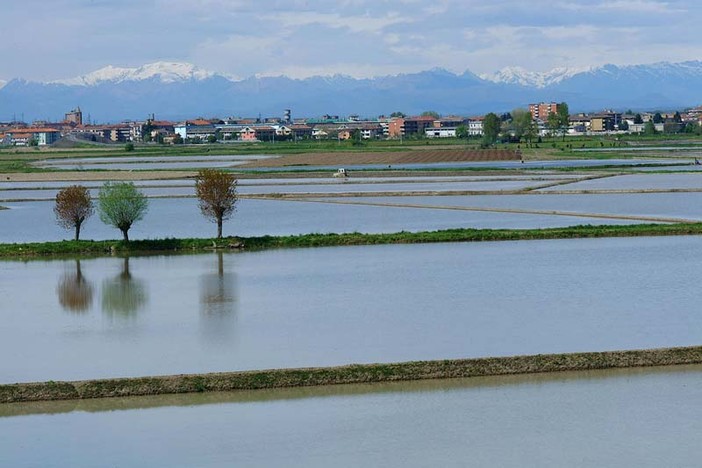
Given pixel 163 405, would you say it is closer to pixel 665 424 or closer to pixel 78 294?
pixel 665 424

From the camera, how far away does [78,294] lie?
13836 mm

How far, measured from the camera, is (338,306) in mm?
12453

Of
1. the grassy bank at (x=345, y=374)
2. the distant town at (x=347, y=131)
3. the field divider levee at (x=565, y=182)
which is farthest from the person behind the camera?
the distant town at (x=347, y=131)

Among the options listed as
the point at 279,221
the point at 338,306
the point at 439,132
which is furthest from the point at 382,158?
the point at 439,132

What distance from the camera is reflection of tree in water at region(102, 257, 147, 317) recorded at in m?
12.8

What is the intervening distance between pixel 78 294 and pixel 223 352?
412cm

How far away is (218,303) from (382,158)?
121 ft

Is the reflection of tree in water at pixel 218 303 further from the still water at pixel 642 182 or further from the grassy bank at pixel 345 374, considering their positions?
the still water at pixel 642 182

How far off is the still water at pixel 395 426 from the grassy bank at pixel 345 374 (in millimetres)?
111

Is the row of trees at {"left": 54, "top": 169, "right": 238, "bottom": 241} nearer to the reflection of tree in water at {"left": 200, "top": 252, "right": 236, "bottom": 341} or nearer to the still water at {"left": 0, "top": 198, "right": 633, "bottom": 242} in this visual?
the still water at {"left": 0, "top": 198, "right": 633, "bottom": 242}

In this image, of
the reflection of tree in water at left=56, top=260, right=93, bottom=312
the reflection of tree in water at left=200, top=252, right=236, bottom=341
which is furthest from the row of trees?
the reflection of tree in water at left=200, top=252, right=236, bottom=341

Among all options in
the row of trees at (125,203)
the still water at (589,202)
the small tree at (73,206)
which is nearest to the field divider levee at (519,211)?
the still water at (589,202)

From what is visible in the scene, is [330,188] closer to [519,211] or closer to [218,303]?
[519,211]

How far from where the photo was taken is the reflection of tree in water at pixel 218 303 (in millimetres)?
11398
